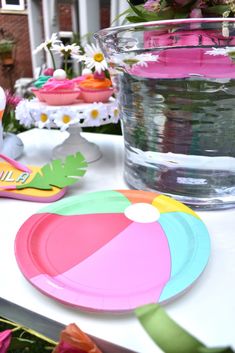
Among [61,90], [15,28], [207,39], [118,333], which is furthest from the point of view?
[15,28]

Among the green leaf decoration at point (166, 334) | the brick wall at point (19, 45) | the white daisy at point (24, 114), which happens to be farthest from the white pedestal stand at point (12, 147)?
the brick wall at point (19, 45)

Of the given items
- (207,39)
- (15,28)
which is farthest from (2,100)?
(15,28)

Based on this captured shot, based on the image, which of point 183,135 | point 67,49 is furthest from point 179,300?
point 67,49

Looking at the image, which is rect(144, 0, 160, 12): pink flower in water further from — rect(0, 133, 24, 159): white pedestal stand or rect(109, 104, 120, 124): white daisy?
rect(0, 133, 24, 159): white pedestal stand

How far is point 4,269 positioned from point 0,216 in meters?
0.09

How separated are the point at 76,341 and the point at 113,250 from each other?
81 millimetres

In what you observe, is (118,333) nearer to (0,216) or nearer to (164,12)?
(0,216)

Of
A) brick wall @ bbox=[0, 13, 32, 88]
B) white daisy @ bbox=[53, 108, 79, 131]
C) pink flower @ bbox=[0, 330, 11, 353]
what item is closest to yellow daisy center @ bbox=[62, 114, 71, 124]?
white daisy @ bbox=[53, 108, 79, 131]

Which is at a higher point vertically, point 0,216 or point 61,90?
point 61,90

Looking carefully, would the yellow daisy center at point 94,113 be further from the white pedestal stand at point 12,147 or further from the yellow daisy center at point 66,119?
the white pedestal stand at point 12,147

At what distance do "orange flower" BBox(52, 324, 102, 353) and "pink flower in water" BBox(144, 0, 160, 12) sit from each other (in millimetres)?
316

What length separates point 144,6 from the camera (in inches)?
14.4

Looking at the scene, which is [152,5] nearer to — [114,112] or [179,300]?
[114,112]

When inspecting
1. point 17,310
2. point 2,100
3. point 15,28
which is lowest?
point 17,310
